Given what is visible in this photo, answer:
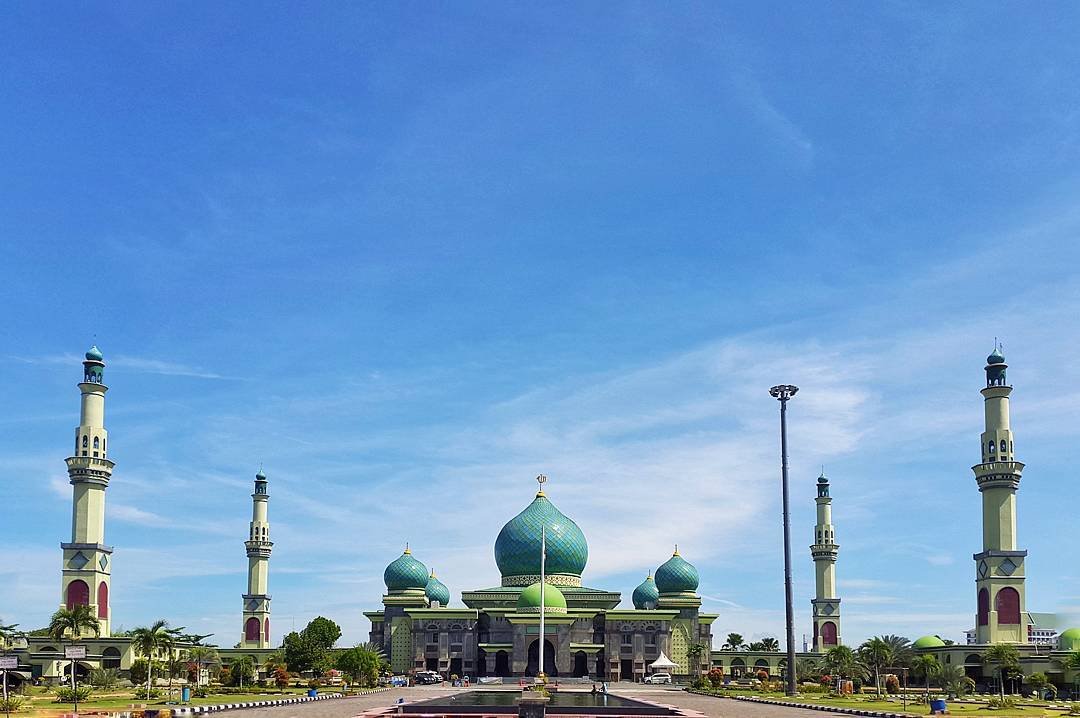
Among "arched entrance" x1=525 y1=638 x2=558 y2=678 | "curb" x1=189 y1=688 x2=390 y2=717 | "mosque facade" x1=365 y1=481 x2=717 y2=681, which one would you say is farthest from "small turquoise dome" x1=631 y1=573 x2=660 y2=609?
"curb" x1=189 y1=688 x2=390 y2=717

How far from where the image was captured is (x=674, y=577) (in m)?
116

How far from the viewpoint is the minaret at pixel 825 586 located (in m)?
119

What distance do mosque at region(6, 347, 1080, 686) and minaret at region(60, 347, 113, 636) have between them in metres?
0.10

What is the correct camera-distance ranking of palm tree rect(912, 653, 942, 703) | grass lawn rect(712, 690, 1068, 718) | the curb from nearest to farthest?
the curb
grass lawn rect(712, 690, 1068, 718)
palm tree rect(912, 653, 942, 703)

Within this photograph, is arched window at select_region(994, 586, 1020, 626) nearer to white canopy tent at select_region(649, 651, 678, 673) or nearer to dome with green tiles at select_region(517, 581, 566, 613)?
white canopy tent at select_region(649, 651, 678, 673)

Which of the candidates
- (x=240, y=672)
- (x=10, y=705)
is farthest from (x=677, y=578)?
(x=10, y=705)

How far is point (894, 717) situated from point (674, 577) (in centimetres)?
6839

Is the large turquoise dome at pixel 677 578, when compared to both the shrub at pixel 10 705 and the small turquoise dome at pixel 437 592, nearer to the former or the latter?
the small turquoise dome at pixel 437 592

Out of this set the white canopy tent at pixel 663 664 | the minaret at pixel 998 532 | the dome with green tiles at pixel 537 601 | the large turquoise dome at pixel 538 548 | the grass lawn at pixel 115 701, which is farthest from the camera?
the large turquoise dome at pixel 538 548

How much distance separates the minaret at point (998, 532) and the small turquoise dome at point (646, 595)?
33.2 meters

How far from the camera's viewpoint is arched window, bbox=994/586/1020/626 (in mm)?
91312

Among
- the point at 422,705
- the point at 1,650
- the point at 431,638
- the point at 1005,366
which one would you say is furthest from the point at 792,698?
the point at 1,650

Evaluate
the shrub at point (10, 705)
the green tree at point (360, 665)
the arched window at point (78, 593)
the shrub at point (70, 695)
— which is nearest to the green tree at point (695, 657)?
the green tree at point (360, 665)

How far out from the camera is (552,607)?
10612 cm
